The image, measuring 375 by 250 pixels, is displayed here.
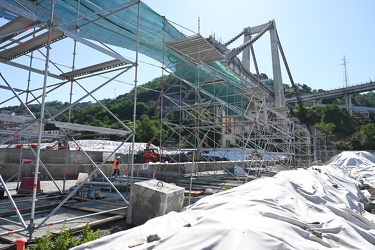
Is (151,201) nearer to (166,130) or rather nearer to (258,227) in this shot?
(258,227)

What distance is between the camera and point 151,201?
5.54 metres

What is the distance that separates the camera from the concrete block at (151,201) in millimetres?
5434

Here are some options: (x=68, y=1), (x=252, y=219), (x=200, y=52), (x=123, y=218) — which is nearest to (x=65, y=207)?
(x=123, y=218)

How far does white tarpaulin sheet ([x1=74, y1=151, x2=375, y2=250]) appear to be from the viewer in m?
2.74

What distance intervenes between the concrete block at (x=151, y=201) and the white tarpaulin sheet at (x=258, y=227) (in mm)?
865

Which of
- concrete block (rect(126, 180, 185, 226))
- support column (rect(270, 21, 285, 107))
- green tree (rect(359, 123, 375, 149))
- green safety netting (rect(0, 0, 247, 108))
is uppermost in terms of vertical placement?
support column (rect(270, 21, 285, 107))

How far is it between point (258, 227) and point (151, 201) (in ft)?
9.94

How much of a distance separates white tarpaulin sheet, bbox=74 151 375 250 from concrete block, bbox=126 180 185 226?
2.84ft

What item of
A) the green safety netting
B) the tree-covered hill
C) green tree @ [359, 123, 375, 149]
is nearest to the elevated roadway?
the tree-covered hill

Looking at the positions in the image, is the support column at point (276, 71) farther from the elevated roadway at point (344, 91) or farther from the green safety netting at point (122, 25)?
the elevated roadway at point (344, 91)

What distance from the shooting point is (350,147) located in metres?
43.6

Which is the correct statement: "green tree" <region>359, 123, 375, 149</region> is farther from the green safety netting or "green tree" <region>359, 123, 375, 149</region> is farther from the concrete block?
the concrete block

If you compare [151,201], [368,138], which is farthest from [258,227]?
[368,138]

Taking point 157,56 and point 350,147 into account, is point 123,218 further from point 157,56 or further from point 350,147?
point 350,147
